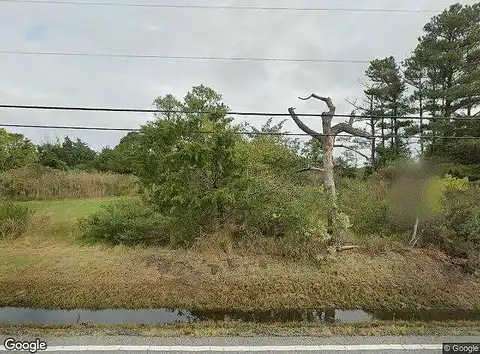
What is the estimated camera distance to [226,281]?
716cm

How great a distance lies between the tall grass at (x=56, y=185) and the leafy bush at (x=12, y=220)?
565 cm

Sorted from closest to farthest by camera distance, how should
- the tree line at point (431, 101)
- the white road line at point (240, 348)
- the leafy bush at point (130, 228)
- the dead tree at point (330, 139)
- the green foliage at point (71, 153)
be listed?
the white road line at point (240, 348), the dead tree at point (330, 139), the leafy bush at point (130, 228), the tree line at point (431, 101), the green foliage at point (71, 153)

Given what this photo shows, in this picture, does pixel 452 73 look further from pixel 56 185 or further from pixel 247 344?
pixel 56 185

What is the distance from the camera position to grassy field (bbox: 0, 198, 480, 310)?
6766 millimetres

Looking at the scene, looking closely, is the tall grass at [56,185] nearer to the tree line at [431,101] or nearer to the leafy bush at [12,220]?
the tree line at [431,101]

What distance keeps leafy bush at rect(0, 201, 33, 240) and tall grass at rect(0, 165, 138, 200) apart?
5647 millimetres

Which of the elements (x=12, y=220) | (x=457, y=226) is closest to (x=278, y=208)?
(x=457, y=226)

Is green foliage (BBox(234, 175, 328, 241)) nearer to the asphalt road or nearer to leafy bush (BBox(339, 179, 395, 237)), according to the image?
leafy bush (BBox(339, 179, 395, 237))

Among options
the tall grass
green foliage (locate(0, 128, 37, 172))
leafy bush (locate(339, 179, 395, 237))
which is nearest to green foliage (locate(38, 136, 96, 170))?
→ green foliage (locate(0, 128, 37, 172))

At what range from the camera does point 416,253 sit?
812 cm

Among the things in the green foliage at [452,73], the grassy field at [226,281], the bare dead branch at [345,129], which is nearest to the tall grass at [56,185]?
the grassy field at [226,281]

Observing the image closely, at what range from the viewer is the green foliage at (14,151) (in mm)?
20328

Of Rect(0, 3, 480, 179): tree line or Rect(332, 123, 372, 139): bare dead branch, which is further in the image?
Rect(0, 3, 480, 179): tree line

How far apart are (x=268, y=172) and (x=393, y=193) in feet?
12.1
